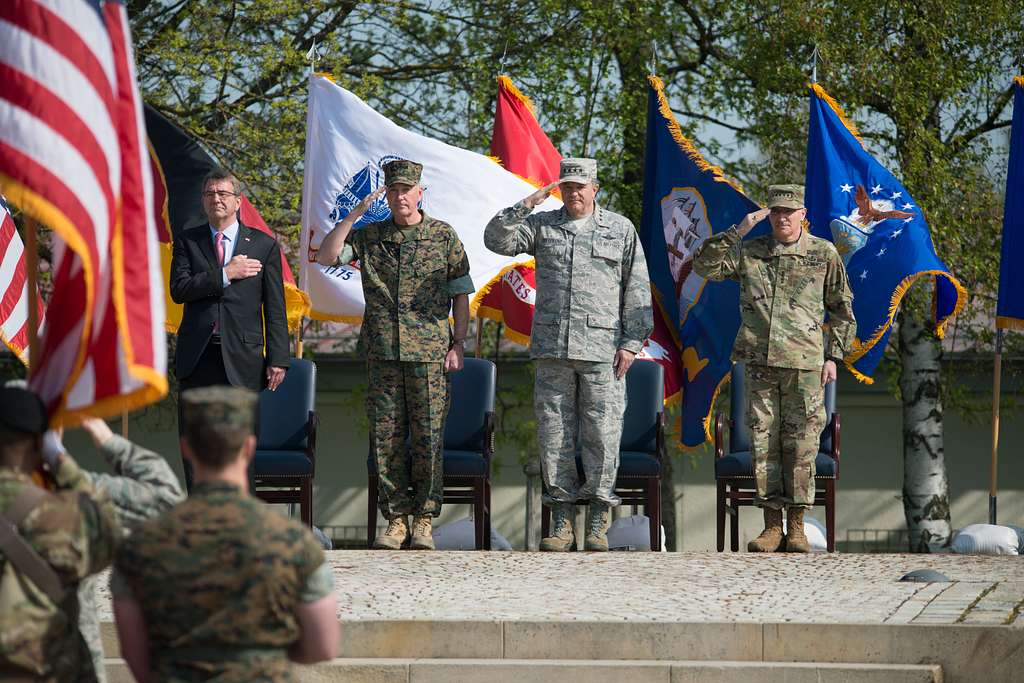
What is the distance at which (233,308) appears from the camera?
8383mm

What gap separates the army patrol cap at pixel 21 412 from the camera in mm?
3824

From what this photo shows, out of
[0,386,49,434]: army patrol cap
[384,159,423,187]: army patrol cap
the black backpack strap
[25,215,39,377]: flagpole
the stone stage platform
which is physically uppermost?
[384,159,423,187]: army patrol cap

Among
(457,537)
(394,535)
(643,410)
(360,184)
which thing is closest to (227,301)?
(394,535)

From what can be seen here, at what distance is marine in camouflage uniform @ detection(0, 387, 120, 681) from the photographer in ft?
12.2

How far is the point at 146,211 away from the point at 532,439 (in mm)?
11868

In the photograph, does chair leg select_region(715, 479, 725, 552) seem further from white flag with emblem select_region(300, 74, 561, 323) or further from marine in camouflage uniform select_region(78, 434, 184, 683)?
marine in camouflage uniform select_region(78, 434, 184, 683)

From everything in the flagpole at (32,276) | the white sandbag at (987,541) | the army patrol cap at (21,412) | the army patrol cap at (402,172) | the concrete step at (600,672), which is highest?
the army patrol cap at (402,172)

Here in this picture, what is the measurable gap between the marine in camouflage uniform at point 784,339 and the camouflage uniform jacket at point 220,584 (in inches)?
214

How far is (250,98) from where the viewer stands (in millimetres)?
15711

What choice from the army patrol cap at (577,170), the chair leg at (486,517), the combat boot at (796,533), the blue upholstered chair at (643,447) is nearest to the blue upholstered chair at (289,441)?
the chair leg at (486,517)

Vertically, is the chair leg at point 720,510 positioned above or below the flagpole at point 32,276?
below

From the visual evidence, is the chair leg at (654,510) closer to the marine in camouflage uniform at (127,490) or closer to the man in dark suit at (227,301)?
the man in dark suit at (227,301)

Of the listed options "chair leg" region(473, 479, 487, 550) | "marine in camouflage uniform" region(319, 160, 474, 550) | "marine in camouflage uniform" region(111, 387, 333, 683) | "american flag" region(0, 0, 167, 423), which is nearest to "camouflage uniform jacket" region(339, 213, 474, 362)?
"marine in camouflage uniform" region(319, 160, 474, 550)

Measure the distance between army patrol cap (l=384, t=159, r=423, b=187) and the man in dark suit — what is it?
2.40 feet
